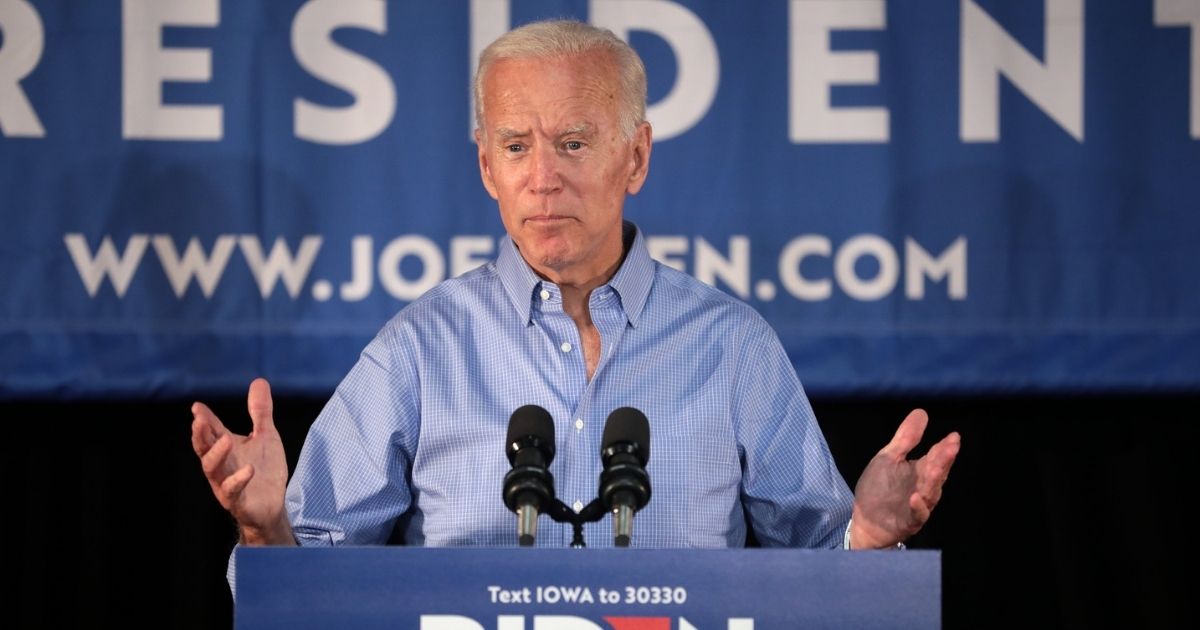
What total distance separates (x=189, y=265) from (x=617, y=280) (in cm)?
128

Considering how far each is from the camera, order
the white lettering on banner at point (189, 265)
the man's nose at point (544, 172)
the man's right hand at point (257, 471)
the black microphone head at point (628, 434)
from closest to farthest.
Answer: the black microphone head at point (628, 434) < the man's right hand at point (257, 471) < the man's nose at point (544, 172) < the white lettering on banner at point (189, 265)

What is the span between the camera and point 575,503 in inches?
89.4

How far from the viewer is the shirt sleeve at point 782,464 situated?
7.74 ft

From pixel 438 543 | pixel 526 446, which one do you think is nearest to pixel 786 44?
pixel 438 543

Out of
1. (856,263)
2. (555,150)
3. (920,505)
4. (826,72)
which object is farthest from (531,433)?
(826,72)

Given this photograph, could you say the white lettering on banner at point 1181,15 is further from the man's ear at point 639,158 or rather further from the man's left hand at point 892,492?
the man's left hand at point 892,492

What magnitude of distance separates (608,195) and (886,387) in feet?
3.97

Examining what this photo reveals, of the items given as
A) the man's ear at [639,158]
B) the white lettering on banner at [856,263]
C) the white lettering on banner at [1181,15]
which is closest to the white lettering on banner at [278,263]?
the man's ear at [639,158]

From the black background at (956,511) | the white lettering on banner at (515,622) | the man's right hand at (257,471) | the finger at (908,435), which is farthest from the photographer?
the black background at (956,511)

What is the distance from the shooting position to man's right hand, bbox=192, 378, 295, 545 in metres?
1.87

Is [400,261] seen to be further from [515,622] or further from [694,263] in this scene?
[515,622]

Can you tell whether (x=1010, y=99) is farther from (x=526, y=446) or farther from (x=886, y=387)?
(x=526, y=446)

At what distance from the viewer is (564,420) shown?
2316 millimetres

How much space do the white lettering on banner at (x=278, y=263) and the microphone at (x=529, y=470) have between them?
1607 mm
